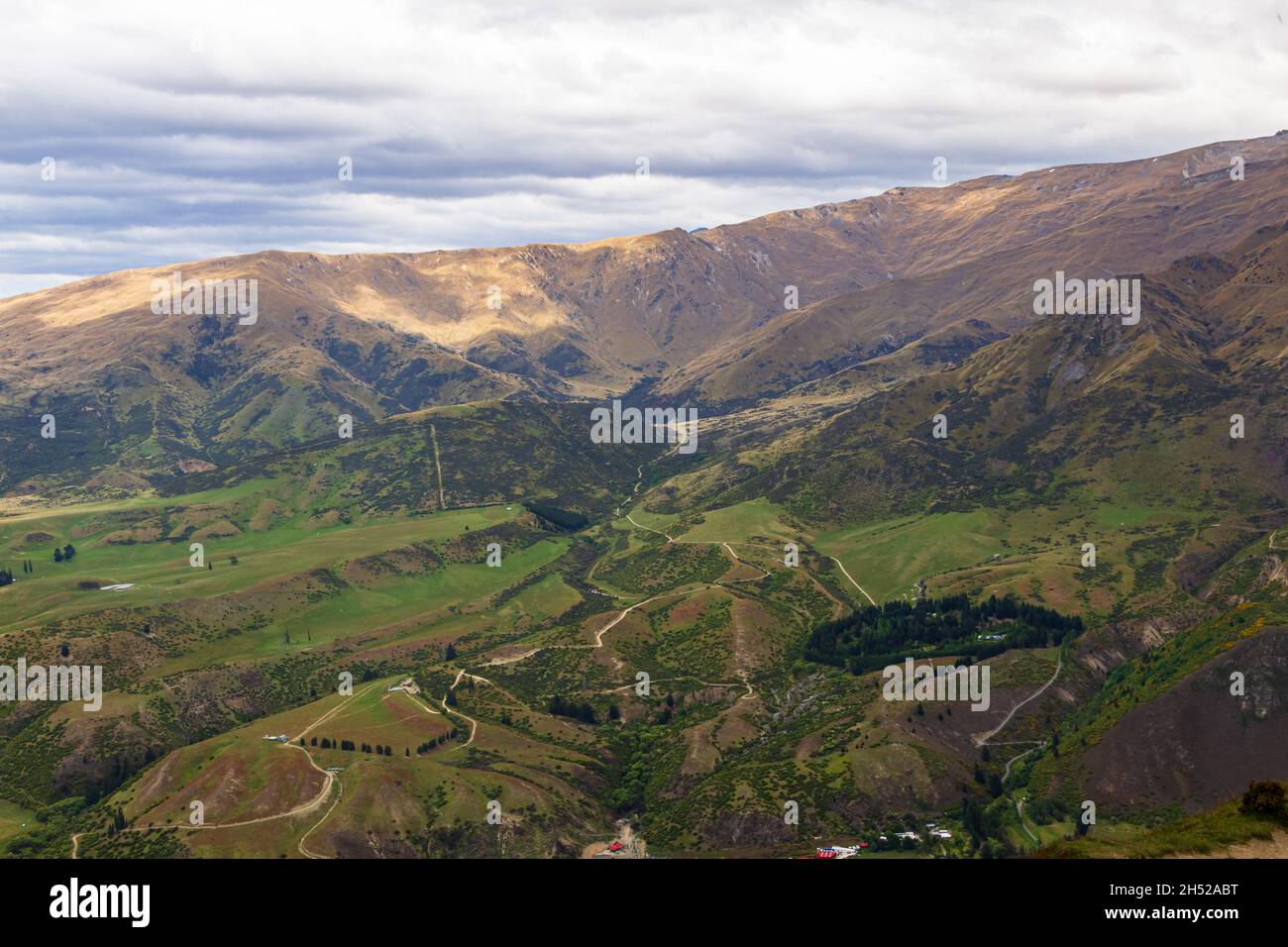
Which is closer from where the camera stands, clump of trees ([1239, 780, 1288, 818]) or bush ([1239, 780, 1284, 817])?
clump of trees ([1239, 780, 1288, 818])

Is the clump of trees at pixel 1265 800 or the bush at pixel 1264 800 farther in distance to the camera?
the bush at pixel 1264 800
